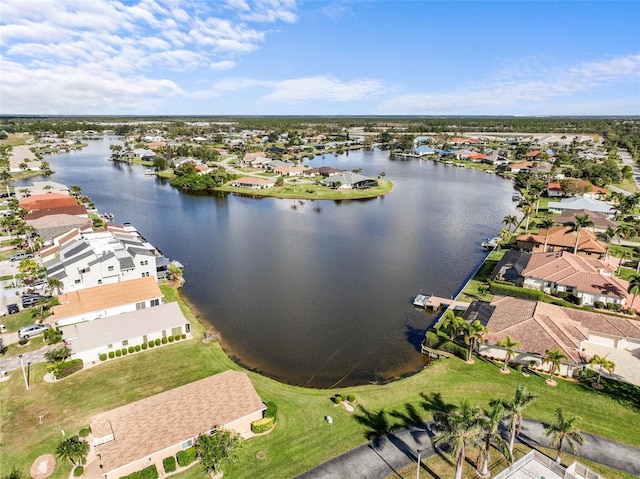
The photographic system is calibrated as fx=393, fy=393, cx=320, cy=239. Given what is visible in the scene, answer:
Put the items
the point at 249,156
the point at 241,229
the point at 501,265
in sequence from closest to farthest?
the point at 501,265, the point at 241,229, the point at 249,156

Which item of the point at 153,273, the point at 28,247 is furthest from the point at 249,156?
the point at 153,273

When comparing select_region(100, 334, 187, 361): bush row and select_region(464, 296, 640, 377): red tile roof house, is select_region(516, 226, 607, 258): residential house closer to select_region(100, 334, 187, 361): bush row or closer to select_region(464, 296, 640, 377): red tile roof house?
select_region(464, 296, 640, 377): red tile roof house

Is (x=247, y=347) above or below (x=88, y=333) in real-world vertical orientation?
below

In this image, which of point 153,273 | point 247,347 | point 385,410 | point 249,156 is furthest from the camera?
point 249,156

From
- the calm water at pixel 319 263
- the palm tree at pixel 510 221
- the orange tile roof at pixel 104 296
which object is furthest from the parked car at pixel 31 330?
the palm tree at pixel 510 221

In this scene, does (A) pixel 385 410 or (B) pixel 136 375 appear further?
(B) pixel 136 375

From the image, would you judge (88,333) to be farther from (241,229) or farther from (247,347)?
(241,229)
